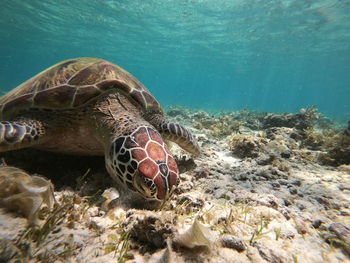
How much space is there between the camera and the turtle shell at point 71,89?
2380 millimetres

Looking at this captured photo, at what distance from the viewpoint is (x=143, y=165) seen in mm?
1688

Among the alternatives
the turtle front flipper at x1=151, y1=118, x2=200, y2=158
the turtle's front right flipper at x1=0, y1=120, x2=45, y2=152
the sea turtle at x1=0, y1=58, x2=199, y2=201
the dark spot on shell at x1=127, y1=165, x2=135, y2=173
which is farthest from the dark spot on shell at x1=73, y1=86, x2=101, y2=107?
the dark spot on shell at x1=127, y1=165, x2=135, y2=173

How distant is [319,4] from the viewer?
16.6 meters

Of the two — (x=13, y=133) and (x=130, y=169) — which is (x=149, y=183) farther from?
(x=13, y=133)

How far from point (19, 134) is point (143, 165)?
4.97 ft

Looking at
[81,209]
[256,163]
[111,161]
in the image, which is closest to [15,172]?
[81,209]

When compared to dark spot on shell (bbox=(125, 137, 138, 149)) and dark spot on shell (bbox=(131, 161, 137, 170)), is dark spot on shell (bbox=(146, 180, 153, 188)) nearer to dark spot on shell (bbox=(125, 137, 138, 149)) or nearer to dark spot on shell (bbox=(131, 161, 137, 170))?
dark spot on shell (bbox=(131, 161, 137, 170))

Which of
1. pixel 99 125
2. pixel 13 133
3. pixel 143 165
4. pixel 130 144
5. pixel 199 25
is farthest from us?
pixel 199 25

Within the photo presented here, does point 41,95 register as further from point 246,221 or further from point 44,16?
point 44,16

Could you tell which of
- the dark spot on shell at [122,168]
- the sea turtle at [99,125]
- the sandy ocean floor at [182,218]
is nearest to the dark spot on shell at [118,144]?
the sea turtle at [99,125]

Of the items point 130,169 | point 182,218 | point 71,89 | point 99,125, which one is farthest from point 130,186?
point 71,89

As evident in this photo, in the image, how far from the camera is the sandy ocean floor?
1179mm

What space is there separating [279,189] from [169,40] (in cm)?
3263

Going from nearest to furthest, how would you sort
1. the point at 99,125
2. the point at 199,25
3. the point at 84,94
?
the point at 99,125
the point at 84,94
the point at 199,25
